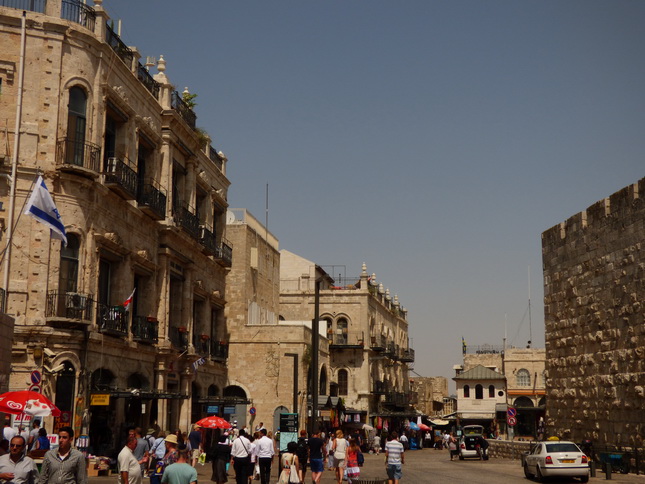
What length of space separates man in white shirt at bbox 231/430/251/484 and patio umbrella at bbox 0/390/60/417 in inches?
163

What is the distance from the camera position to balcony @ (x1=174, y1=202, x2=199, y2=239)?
33.4m

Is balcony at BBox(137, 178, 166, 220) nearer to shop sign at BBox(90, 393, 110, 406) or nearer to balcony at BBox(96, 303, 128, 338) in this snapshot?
balcony at BBox(96, 303, 128, 338)

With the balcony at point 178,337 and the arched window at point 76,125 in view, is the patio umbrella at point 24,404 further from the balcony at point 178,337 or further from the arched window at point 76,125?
the balcony at point 178,337

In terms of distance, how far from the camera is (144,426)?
3022 centimetres

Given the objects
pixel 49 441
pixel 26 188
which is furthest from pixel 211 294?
pixel 49 441

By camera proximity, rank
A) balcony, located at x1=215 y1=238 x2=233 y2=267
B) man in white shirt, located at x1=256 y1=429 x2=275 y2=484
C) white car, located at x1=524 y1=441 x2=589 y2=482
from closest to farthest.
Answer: man in white shirt, located at x1=256 y1=429 x2=275 y2=484 < white car, located at x1=524 y1=441 x2=589 y2=482 < balcony, located at x1=215 y1=238 x2=233 y2=267

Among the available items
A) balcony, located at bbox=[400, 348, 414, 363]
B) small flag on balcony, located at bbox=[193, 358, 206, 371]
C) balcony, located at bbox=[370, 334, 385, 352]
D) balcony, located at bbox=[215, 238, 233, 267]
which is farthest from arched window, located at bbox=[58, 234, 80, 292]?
balcony, located at bbox=[400, 348, 414, 363]

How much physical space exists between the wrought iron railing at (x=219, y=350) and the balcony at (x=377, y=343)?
71.5ft

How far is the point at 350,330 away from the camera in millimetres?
61000

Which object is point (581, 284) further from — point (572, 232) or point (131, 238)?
point (131, 238)

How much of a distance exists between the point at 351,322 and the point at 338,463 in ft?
126

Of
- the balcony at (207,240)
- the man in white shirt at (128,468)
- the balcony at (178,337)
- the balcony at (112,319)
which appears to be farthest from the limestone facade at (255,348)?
the man in white shirt at (128,468)

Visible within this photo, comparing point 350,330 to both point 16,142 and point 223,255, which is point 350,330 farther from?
point 16,142

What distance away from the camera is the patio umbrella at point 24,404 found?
17.3 meters
